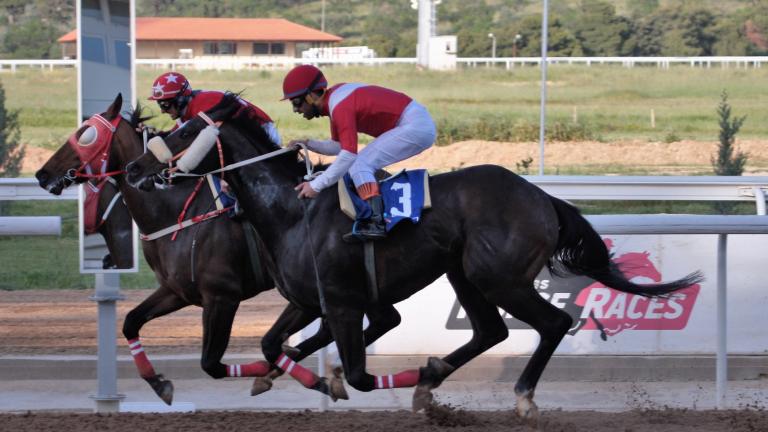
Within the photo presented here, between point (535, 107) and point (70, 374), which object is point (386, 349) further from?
point (535, 107)

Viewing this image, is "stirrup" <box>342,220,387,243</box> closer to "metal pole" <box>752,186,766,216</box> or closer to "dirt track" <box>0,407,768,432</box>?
"dirt track" <box>0,407,768,432</box>

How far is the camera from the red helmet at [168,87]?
5781 millimetres

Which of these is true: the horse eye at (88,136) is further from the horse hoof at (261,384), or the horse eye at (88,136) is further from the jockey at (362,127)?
the horse hoof at (261,384)

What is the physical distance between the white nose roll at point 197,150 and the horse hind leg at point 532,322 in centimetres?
140

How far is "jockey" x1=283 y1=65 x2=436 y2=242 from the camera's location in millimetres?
4816

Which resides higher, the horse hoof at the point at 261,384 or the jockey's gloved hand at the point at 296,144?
the jockey's gloved hand at the point at 296,144

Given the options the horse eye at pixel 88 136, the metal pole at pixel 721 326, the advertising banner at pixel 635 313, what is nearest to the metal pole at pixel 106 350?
the horse eye at pixel 88 136

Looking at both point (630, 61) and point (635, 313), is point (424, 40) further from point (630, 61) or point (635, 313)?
point (635, 313)

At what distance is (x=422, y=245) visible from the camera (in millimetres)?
4875

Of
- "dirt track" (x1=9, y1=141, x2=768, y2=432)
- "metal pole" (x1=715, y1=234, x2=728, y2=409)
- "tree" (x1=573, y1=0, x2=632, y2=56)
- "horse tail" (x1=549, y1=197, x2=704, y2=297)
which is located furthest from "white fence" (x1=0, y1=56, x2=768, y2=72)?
"horse tail" (x1=549, y1=197, x2=704, y2=297)

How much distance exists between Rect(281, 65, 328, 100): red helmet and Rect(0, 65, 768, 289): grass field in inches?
628

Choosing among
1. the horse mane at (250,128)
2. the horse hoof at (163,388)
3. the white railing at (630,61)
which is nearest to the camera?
the horse mane at (250,128)

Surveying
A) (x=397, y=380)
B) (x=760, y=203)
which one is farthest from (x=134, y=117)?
(x=760, y=203)

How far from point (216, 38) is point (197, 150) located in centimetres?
3351
